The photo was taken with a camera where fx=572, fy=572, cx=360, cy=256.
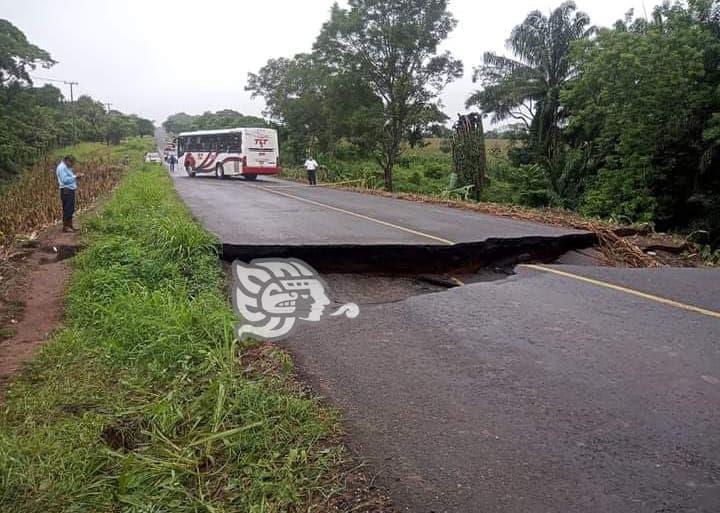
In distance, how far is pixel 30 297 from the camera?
18.9 ft

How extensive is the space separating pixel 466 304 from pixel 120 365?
294 cm

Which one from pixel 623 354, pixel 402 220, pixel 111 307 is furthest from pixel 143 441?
pixel 402 220

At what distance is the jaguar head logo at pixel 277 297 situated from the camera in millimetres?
4785

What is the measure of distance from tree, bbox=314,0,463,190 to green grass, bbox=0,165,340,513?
2060 centimetres

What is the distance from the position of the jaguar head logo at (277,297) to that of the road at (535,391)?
27 cm

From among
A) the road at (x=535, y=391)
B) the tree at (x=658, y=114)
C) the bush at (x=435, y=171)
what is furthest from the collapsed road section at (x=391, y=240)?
the bush at (x=435, y=171)

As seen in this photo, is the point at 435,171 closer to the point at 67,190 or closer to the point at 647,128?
the point at 647,128

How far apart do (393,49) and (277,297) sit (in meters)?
20.4

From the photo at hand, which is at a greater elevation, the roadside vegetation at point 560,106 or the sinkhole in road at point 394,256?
the roadside vegetation at point 560,106

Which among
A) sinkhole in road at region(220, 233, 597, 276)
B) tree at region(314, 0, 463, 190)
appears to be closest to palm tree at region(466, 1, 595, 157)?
tree at region(314, 0, 463, 190)

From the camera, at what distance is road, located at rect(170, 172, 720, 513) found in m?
2.45

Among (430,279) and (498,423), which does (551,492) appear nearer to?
(498,423)

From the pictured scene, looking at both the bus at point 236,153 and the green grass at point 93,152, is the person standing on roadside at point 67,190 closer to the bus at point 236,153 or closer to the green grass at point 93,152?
the bus at point 236,153

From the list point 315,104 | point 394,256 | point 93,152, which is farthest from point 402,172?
point 93,152
